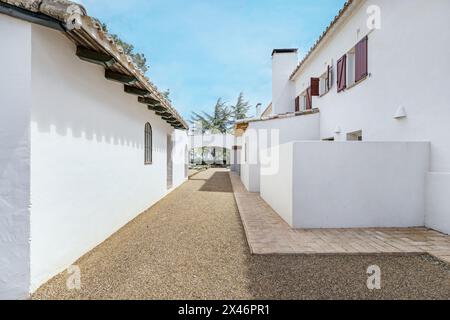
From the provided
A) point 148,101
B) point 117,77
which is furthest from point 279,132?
point 117,77

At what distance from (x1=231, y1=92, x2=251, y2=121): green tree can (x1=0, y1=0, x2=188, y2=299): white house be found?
39.0 meters

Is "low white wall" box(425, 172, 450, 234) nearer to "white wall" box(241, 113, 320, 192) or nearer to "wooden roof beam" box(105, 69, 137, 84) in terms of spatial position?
"white wall" box(241, 113, 320, 192)

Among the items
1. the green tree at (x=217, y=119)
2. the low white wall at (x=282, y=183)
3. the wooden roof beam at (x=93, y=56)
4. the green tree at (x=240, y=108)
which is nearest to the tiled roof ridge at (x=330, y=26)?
the low white wall at (x=282, y=183)

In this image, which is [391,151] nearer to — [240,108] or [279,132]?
[279,132]

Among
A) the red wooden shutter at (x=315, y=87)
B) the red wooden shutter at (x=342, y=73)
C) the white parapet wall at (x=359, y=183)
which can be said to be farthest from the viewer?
the red wooden shutter at (x=315, y=87)

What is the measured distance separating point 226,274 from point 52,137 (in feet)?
11.8

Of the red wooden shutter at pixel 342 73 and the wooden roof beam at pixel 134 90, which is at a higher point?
the red wooden shutter at pixel 342 73

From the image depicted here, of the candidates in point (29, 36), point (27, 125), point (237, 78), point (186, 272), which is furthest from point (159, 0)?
point (237, 78)

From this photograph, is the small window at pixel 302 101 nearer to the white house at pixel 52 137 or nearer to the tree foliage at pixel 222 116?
the white house at pixel 52 137

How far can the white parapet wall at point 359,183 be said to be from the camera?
5918 millimetres

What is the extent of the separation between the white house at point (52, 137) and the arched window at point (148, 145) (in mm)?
3213

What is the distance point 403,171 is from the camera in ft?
19.4

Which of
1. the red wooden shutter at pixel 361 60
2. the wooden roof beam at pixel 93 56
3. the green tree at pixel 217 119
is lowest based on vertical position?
the wooden roof beam at pixel 93 56
